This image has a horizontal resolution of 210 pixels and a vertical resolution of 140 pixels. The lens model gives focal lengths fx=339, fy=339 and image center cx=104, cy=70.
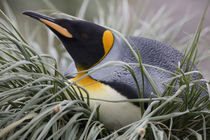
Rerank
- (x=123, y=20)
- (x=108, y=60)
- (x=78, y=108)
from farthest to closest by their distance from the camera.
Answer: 1. (x=123, y=20)
2. (x=108, y=60)
3. (x=78, y=108)

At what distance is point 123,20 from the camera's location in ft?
5.76

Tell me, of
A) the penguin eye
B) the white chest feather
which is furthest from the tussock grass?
the penguin eye

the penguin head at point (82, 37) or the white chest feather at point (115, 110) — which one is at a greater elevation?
the penguin head at point (82, 37)

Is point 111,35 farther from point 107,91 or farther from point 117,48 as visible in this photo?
point 107,91

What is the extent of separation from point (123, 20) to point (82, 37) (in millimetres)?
924

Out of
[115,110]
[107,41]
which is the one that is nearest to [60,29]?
[107,41]

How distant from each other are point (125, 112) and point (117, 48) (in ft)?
0.58

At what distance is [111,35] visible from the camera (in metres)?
0.88

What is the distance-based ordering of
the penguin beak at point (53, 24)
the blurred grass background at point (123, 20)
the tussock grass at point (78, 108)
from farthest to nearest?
the blurred grass background at point (123, 20) < the penguin beak at point (53, 24) < the tussock grass at point (78, 108)

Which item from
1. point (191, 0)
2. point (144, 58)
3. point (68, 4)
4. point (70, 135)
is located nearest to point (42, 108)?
point (70, 135)

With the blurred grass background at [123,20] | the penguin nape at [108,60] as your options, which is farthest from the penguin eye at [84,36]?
the blurred grass background at [123,20]

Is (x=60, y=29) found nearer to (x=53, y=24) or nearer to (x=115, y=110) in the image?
(x=53, y=24)

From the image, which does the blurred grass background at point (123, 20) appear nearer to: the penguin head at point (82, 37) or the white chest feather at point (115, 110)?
the penguin head at point (82, 37)

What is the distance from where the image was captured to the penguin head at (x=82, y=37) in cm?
86
